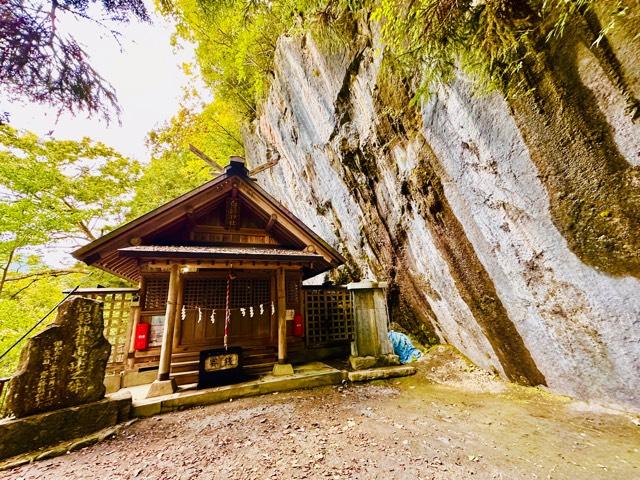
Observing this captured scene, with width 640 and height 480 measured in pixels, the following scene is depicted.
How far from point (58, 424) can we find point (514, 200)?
9222 mm

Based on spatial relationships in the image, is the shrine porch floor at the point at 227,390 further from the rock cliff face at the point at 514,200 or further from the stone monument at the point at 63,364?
the rock cliff face at the point at 514,200

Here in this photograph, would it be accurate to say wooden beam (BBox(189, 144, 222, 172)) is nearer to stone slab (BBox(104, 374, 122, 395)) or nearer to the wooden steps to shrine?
the wooden steps to shrine

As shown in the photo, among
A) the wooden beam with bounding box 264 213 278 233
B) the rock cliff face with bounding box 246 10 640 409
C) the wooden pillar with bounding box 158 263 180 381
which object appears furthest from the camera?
the wooden beam with bounding box 264 213 278 233

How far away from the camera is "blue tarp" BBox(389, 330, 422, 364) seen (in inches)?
345

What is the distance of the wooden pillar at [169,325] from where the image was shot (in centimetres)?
622

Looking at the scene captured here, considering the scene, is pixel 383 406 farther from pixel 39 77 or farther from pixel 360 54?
pixel 39 77

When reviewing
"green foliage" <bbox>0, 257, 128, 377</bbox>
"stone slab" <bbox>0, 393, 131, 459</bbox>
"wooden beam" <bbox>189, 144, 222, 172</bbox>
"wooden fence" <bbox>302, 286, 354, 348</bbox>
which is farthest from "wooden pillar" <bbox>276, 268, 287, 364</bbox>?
"green foliage" <bbox>0, 257, 128, 377</bbox>

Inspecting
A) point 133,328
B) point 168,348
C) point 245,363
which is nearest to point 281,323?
point 245,363

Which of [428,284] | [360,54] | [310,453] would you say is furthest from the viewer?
[428,284]

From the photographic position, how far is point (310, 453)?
379cm

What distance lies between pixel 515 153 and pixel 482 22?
2.15 metres

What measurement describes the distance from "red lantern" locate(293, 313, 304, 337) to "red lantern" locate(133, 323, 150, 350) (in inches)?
183

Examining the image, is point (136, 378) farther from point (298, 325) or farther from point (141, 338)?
point (298, 325)

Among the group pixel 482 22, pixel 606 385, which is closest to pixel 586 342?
pixel 606 385
